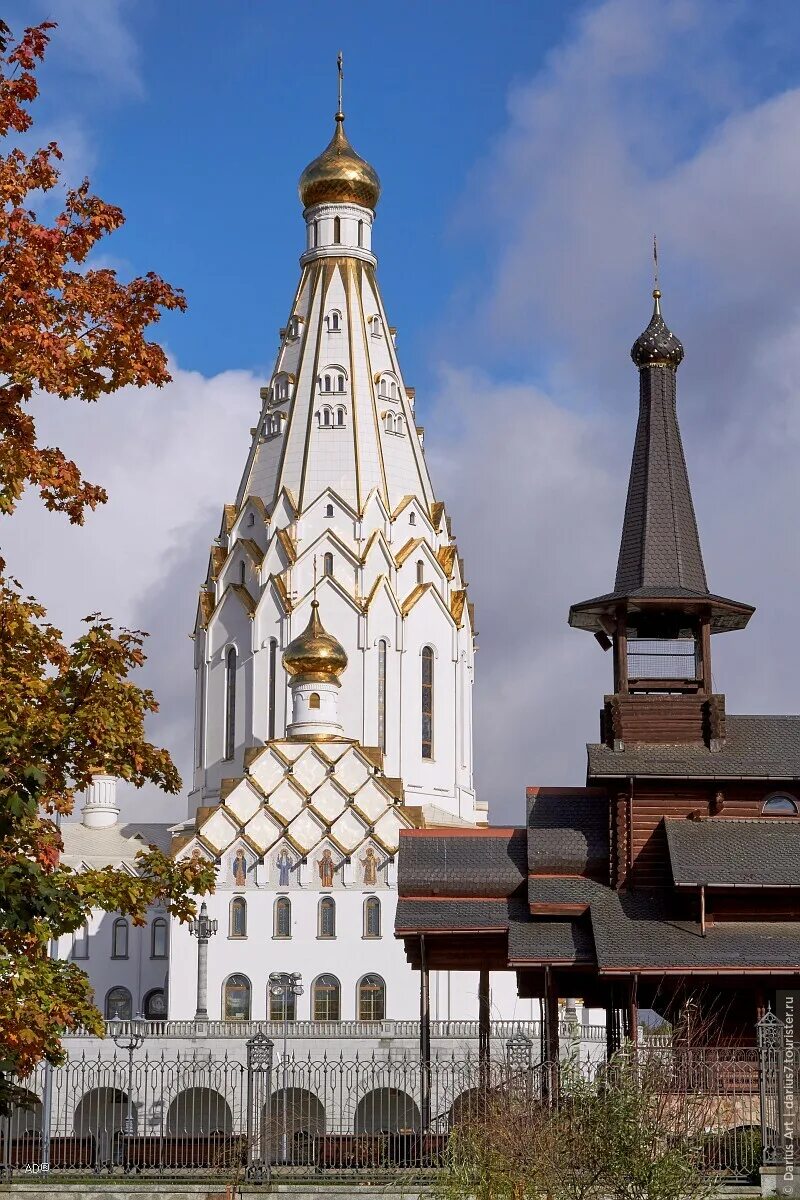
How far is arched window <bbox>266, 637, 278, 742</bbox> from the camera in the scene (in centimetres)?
6028

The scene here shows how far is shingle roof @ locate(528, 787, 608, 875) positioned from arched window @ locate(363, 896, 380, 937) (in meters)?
23.7

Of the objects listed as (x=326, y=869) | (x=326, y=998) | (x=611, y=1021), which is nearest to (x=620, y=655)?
(x=611, y=1021)

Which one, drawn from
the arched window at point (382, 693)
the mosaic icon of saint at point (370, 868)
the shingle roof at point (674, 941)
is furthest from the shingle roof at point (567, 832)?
the arched window at point (382, 693)

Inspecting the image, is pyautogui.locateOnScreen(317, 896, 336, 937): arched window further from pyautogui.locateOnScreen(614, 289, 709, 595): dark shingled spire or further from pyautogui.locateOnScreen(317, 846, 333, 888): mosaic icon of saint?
pyautogui.locateOnScreen(614, 289, 709, 595): dark shingled spire

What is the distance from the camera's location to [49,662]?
14781mm

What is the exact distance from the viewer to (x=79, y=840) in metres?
64.9

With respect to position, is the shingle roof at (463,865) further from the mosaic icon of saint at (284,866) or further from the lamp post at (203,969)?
the mosaic icon of saint at (284,866)

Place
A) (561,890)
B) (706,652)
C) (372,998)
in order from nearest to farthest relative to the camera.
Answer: (561,890)
(706,652)
(372,998)

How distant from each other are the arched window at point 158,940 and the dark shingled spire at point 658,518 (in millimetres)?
32403

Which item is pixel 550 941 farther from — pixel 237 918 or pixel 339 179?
pixel 339 179

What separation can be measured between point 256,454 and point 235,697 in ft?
29.0

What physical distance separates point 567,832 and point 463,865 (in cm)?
161

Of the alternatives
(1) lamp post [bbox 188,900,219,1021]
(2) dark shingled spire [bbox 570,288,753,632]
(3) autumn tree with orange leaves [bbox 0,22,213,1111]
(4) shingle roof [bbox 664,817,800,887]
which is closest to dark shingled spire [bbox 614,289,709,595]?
(2) dark shingled spire [bbox 570,288,753,632]

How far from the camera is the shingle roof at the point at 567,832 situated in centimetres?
2730
